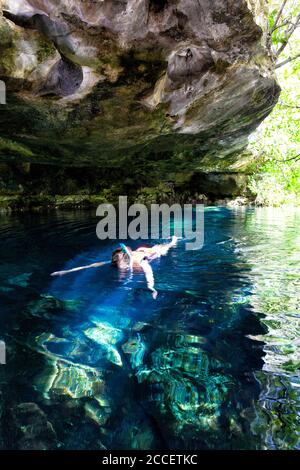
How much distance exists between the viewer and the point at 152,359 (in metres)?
3.43

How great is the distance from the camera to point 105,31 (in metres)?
5.38

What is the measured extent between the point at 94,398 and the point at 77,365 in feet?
1.86

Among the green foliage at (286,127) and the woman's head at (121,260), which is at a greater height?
the green foliage at (286,127)

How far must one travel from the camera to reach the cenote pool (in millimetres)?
2438

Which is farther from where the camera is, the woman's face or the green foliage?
the green foliage

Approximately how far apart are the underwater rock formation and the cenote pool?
4.17 m

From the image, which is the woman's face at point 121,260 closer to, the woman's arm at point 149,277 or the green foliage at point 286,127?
the woman's arm at point 149,277

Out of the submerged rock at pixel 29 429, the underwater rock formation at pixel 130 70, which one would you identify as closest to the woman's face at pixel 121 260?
the underwater rock formation at pixel 130 70

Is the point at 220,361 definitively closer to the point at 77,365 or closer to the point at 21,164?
the point at 77,365

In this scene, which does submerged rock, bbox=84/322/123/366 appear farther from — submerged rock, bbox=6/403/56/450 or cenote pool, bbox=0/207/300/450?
submerged rock, bbox=6/403/56/450

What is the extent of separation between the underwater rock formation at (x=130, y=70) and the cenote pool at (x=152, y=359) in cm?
417

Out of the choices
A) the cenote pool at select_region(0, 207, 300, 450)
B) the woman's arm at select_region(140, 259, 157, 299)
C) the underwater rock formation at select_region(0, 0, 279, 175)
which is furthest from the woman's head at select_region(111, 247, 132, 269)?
the underwater rock formation at select_region(0, 0, 279, 175)

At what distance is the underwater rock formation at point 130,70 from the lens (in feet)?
17.3

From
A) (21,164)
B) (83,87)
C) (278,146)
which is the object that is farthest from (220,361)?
(21,164)
